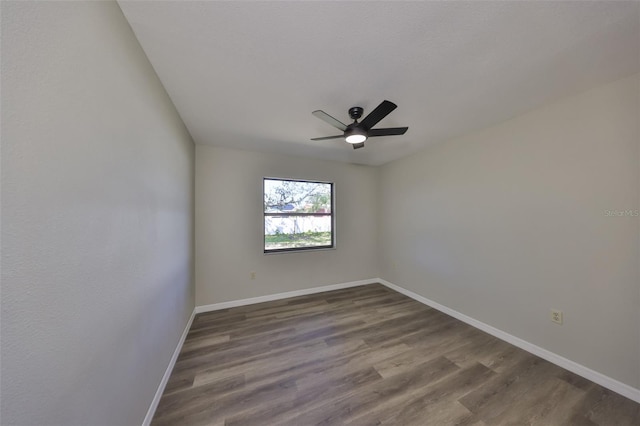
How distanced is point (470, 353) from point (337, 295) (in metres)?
1.90

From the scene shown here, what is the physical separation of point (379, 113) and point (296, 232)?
2.42 meters

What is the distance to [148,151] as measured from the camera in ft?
4.60

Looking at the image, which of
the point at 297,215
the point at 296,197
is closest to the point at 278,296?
the point at 297,215

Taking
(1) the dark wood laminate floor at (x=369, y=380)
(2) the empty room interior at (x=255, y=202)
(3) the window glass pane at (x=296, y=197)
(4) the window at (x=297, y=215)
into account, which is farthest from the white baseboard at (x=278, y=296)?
(3) the window glass pane at (x=296, y=197)

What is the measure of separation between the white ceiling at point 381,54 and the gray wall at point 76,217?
1.10 ft

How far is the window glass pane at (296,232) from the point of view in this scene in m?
3.48

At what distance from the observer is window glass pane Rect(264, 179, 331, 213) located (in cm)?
347

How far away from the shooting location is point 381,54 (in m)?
1.38

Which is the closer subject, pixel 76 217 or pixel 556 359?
pixel 76 217

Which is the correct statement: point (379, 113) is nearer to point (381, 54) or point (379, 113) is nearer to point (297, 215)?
point (381, 54)

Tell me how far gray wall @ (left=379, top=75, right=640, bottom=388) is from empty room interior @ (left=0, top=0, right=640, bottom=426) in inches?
0.6

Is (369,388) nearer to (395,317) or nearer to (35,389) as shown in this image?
(395,317)

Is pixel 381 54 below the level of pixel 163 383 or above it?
above

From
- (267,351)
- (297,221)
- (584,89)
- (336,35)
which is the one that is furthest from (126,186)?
(584,89)
